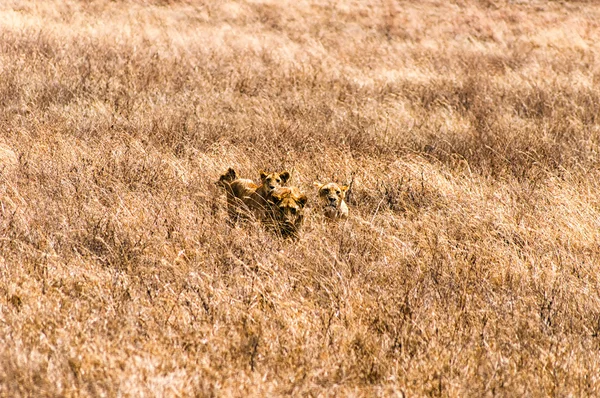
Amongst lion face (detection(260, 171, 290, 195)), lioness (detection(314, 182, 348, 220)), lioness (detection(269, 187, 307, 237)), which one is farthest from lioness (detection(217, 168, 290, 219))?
lioness (detection(314, 182, 348, 220))

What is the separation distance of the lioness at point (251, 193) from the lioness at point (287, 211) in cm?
14

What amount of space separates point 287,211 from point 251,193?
65 centimetres

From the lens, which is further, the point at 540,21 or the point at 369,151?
the point at 540,21

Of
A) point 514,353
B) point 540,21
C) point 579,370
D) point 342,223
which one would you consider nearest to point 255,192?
point 342,223

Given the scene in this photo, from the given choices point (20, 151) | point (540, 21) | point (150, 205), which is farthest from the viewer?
point (540, 21)

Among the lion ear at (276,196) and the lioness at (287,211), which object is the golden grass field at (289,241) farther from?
the lion ear at (276,196)

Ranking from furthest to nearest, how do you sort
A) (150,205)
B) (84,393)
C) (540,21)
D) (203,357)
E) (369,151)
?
(540,21) < (369,151) < (150,205) < (203,357) < (84,393)

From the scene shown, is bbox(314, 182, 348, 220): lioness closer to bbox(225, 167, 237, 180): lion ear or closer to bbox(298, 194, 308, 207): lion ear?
bbox(298, 194, 308, 207): lion ear

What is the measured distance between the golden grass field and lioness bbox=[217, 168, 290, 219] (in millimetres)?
172

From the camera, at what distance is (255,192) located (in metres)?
5.47

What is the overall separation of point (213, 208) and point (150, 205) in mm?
650

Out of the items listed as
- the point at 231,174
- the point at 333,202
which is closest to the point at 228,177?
the point at 231,174

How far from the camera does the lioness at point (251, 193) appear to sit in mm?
5340

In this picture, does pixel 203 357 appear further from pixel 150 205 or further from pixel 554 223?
pixel 554 223
